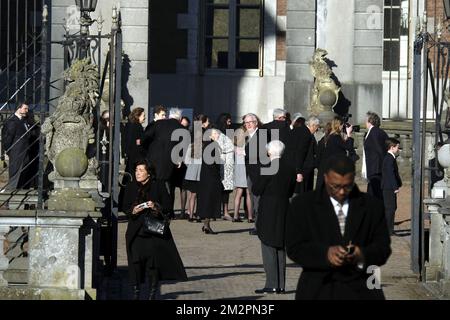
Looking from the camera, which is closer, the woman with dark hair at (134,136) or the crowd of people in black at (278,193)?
the crowd of people in black at (278,193)

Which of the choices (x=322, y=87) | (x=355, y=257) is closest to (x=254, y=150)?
(x=355, y=257)

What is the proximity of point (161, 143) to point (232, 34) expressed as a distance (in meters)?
11.5

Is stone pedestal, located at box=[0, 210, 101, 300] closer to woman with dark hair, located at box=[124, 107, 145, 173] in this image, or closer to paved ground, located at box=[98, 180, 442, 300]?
paved ground, located at box=[98, 180, 442, 300]

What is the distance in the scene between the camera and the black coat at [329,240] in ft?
31.7

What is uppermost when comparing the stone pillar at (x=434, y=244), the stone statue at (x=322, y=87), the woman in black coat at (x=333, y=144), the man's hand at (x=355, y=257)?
the stone statue at (x=322, y=87)

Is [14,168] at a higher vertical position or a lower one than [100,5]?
lower

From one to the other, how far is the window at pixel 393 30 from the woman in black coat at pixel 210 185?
1036cm

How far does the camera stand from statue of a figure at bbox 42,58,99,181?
1748 centimetres

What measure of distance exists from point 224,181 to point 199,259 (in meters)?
4.36

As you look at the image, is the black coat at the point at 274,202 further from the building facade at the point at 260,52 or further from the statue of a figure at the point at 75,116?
the building facade at the point at 260,52

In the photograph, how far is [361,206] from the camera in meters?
9.77

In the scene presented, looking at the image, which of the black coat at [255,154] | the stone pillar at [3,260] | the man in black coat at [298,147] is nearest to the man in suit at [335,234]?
the stone pillar at [3,260]
